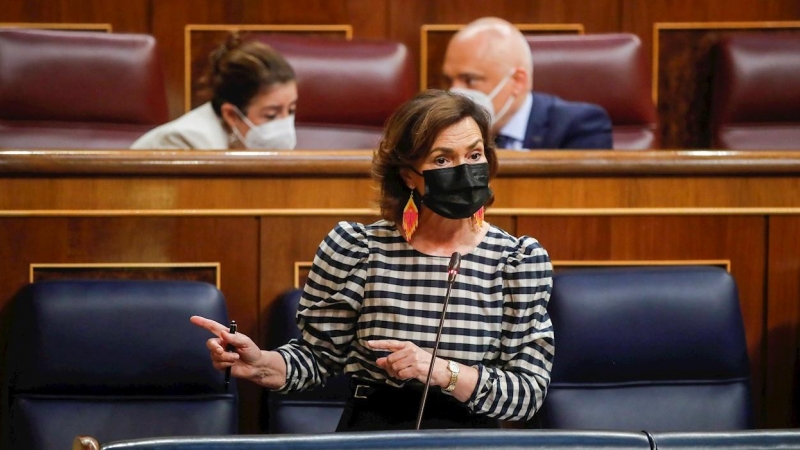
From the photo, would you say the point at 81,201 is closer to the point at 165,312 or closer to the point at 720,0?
the point at 165,312

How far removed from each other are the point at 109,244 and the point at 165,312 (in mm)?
129

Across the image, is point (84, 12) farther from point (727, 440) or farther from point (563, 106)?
point (727, 440)

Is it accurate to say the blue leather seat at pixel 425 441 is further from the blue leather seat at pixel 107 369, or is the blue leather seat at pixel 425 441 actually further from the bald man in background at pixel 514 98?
the bald man in background at pixel 514 98

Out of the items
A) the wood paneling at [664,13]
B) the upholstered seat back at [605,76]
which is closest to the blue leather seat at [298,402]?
the upholstered seat back at [605,76]

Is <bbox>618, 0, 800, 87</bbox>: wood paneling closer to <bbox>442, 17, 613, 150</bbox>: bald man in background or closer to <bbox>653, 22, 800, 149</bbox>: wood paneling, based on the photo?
<bbox>653, 22, 800, 149</bbox>: wood paneling

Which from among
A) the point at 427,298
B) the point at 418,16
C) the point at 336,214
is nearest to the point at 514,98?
the point at 418,16

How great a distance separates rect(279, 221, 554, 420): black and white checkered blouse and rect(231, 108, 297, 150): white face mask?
633 mm

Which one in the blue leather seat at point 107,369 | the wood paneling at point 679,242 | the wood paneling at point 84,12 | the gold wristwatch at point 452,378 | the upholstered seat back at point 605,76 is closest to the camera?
the gold wristwatch at point 452,378

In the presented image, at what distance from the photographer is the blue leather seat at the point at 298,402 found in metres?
1.07

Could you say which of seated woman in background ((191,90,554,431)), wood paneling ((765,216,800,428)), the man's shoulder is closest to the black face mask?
seated woman in background ((191,90,554,431))

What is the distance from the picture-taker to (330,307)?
2.95 ft

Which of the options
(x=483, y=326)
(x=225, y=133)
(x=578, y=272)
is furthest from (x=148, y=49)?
(x=483, y=326)

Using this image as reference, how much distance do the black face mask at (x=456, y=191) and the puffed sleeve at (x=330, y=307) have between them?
7cm

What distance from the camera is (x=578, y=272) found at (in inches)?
42.8
